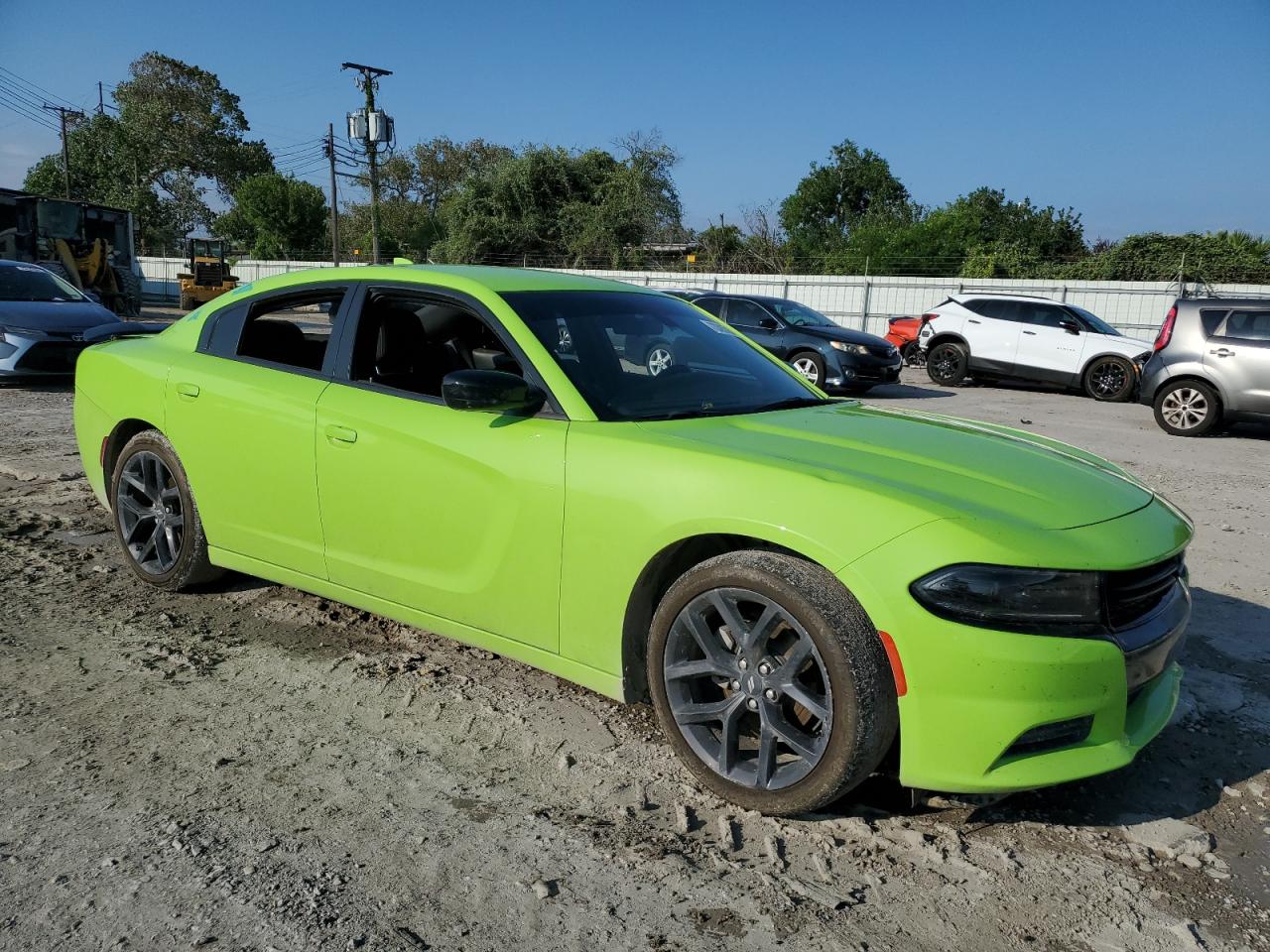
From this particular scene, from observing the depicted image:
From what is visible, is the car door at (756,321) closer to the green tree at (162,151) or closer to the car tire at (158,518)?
the car tire at (158,518)

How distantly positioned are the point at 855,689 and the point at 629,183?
47854 millimetres

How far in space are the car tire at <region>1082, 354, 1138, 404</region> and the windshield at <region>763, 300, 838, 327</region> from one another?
4221 millimetres

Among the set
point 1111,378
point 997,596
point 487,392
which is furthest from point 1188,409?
point 487,392

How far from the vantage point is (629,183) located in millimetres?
48031

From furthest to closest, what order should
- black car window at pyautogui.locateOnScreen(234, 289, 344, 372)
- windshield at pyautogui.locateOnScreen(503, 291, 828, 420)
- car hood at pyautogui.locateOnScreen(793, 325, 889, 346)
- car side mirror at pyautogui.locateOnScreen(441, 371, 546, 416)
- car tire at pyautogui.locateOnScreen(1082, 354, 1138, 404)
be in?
1. car tire at pyautogui.locateOnScreen(1082, 354, 1138, 404)
2. car hood at pyautogui.locateOnScreen(793, 325, 889, 346)
3. black car window at pyautogui.locateOnScreen(234, 289, 344, 372)
4. windshield at pyautogui.locateOnScreen(503, 291, 828, 420)
5. car side mirror at pyautogui.locateOnScreen(441, 371, 546, 416)

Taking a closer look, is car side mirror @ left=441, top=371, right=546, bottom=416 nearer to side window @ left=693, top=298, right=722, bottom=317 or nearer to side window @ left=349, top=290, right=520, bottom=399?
side window @ left=349, top=290, right=520, bottom=399

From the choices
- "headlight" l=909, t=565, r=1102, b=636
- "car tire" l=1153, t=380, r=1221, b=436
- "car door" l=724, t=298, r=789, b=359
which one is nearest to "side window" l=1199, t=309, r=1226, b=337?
"car tire" l=1153, t=380, r=1221, b=436

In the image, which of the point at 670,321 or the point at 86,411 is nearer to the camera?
the point at 670,321

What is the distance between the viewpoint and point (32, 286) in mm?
12305

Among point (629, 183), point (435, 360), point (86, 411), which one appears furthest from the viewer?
point (629, 183)

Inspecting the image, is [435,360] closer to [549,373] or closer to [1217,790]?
[549,373]

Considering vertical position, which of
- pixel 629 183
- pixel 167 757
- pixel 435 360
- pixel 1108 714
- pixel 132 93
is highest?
pixel 132 93

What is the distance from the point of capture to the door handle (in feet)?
11.9

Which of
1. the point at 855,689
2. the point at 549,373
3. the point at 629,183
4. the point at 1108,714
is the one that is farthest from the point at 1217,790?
the point at 629,183
